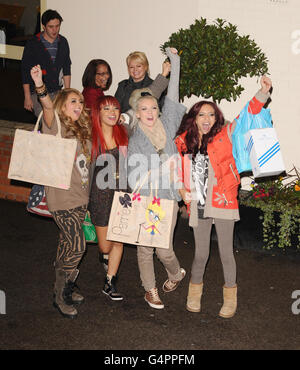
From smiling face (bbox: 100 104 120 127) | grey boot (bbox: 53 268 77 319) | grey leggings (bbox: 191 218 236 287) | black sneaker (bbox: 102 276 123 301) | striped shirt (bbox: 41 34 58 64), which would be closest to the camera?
grey leggings (bbox: 191 218 236 287)

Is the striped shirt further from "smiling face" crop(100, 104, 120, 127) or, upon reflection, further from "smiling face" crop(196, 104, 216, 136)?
"smiling face" crop(196, 104, 216, 136)

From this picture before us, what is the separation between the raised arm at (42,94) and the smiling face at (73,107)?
14 cm

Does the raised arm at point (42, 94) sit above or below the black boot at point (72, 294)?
above

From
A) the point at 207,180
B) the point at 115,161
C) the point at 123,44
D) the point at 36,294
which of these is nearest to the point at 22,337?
the point at 36,294

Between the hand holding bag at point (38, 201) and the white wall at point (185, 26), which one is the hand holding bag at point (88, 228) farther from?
the white wall at point (185, 26)

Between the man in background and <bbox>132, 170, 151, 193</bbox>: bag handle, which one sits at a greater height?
the man in background

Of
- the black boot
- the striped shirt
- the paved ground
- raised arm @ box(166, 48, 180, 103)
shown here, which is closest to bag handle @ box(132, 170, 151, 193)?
raised arm @ box(166, 48, 180, 103)

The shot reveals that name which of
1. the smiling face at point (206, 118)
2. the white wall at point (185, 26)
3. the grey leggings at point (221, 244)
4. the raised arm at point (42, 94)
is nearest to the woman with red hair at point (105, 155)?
the raised arm at point (42, 94)

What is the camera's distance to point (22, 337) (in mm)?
4797

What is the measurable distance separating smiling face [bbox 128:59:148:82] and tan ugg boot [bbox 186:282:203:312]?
95.0 inches

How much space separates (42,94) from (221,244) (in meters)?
2.05

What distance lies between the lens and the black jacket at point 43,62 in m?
7.37

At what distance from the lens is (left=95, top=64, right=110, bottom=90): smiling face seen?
6453mm

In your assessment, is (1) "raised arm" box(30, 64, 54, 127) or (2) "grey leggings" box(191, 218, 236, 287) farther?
(2) "grey leggings" box(191, 218, 236, 287)
